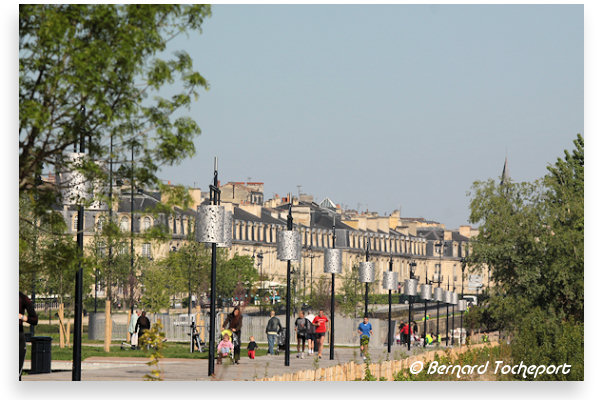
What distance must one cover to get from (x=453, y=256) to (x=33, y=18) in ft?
492

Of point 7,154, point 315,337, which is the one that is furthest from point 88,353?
point 7,154

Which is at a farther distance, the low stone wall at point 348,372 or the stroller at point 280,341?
the stroller at point 280,341

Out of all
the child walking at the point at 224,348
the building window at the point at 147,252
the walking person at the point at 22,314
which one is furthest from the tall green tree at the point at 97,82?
the building window at the point at 147,252

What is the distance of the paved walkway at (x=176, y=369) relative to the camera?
67.5 ft

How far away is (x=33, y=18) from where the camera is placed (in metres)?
15.6

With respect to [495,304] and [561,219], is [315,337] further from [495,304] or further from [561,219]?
[495,304]

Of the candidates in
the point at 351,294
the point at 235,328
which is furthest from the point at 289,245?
the point at 351,294

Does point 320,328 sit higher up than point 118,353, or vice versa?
point 320,328

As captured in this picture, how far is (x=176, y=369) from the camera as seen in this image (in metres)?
23.7

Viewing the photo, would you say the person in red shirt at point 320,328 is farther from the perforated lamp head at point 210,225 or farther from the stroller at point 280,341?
the perforated lamp head at point 210,225

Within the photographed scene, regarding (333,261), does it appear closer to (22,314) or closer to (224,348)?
(224,348)

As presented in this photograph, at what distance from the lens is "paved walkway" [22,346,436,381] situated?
20.6 meters

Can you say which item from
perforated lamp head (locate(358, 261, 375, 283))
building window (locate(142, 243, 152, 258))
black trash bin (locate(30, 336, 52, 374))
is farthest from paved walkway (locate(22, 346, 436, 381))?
building window (locate(142, 243, 152, 258))

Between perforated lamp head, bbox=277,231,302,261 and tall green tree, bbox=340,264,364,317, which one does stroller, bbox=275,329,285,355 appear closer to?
perforated lamp head, bbox=277,231,302,261
